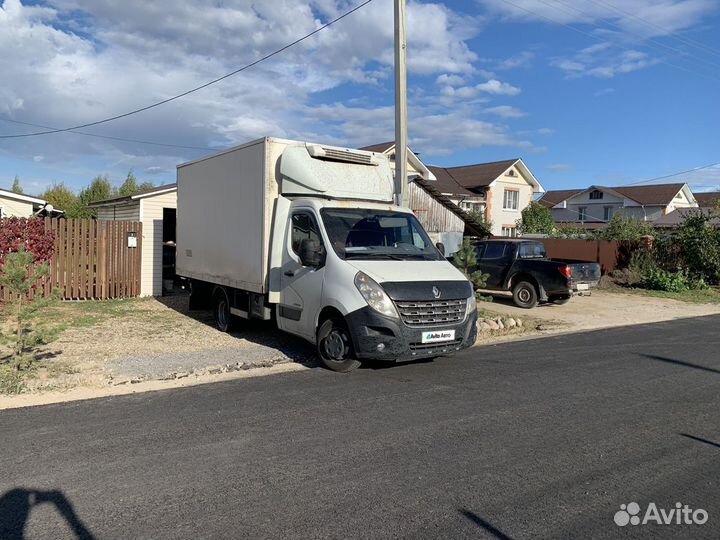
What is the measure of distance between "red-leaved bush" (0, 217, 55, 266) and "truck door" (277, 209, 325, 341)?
7.65 m

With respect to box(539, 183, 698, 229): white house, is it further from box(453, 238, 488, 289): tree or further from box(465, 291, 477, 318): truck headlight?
box(465, 291, 477, 318): truck headlight

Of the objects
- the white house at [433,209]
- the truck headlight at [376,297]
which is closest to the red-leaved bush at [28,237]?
the truck headlight at [376,297]

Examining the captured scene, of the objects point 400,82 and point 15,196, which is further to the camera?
point 15,196

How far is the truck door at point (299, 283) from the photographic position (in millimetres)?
7922

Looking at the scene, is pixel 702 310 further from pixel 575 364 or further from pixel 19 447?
pixel 19 447

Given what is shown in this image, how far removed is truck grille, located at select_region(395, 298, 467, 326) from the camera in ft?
23.3

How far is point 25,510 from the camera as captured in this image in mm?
3713

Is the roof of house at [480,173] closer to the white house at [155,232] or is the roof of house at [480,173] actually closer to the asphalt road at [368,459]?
the white house at [155,232]

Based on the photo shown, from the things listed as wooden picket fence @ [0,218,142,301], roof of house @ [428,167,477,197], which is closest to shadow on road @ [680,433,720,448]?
wooden picket fence @ [0,218,142,301]

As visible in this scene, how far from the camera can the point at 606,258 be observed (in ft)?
79.4

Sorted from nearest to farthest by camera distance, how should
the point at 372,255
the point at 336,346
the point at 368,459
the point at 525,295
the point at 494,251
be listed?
the point at 368,459 → the point at 336,346 → the point at 372,255 → the point at 525,295 → the point at 494,251

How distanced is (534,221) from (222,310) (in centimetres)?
3797

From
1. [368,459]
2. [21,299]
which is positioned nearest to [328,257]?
[368,459]

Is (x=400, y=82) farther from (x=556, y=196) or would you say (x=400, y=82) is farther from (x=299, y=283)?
(x=556, y=196)
